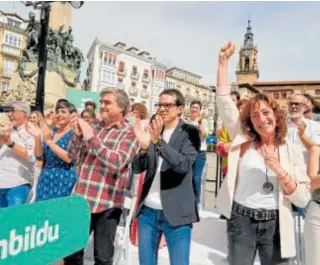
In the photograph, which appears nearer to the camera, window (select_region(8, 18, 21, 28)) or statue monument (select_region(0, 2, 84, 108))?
statue monument (select_region(0, 2, 84, 108))

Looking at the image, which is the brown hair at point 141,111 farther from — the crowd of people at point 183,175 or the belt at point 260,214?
the belt at point 260,214

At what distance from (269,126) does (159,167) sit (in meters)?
0.80

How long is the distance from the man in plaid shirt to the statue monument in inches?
520

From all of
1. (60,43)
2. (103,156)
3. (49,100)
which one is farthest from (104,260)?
(60,43)

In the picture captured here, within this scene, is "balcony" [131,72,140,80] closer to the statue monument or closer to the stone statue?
the statue monument

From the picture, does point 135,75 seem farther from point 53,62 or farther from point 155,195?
point 155,195

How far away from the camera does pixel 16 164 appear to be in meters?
3.34

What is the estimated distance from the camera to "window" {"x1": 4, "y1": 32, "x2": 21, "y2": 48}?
46.9 metres

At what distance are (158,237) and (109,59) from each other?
50645mm

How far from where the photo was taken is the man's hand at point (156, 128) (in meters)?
2.05

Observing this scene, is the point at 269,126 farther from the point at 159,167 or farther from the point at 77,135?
the point at 77,135

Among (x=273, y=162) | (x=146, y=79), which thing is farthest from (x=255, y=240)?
(x=146, y=79)

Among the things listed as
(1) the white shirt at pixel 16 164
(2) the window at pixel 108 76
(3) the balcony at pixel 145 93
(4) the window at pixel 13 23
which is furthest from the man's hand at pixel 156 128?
(3) the balcony at pixel 145 93

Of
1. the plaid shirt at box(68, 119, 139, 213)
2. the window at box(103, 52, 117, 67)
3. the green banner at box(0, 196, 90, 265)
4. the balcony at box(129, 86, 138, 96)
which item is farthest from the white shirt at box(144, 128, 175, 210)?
the balcony at box(129, 86, 138, 96)
